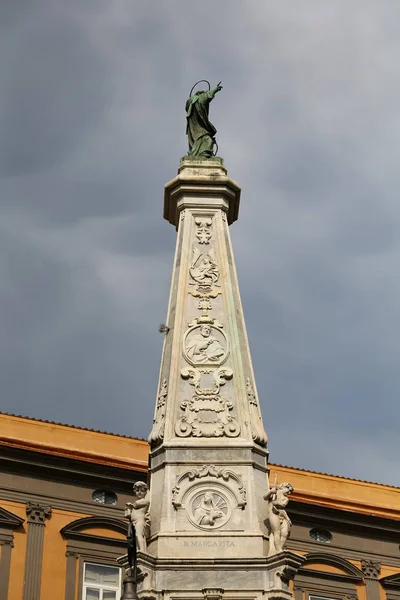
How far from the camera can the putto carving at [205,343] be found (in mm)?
20203

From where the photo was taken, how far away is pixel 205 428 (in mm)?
19406

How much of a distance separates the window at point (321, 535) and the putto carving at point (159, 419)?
13377 millimetres

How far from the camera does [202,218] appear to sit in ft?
72.3

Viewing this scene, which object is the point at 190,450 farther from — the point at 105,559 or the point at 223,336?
the point at 105,559

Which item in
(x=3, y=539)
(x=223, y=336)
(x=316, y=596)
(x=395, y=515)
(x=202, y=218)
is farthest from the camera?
(x=395, y=515)

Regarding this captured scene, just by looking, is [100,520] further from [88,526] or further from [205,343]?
[205,343]

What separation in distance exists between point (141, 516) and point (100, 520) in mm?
11783

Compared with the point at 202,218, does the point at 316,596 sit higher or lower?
lower

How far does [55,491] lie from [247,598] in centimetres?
1314

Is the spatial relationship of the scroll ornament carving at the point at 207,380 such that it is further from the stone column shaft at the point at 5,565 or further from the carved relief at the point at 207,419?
the stone column shaft at the point at 5,565

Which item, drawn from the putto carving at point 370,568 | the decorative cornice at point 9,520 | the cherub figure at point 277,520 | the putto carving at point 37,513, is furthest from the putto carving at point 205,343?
the putto carving at point 370,568

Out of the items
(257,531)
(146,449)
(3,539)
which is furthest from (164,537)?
(146,449)

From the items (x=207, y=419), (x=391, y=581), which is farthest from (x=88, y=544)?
(x=207, y=419)

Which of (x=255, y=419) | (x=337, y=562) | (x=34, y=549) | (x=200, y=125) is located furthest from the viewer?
(x=337, y=562)
